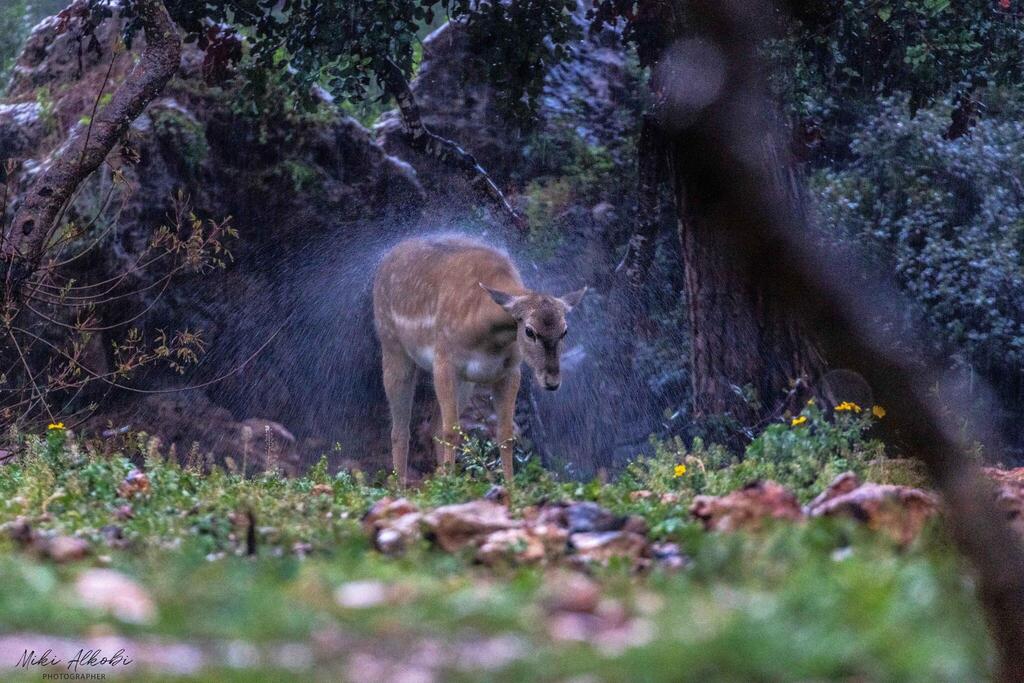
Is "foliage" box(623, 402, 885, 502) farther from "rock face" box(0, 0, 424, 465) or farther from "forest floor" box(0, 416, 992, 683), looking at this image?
"rock face" box(0, 0, 424, 465)

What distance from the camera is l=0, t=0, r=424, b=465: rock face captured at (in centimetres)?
1246

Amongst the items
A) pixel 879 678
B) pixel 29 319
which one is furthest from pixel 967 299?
pixel 879 678

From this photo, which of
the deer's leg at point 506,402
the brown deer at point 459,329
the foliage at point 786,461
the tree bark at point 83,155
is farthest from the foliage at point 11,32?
the foliage at point 786,461

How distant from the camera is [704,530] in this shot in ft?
14.6

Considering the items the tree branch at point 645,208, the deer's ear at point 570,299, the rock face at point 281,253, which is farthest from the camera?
the rock face at point 281,253

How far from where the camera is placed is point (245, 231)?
1323 centimetres

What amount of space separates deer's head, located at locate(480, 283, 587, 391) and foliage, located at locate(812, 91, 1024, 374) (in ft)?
17.2

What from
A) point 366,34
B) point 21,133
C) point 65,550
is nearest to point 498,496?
point 65,550

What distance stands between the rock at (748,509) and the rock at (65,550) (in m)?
2.09

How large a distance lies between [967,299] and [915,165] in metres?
1.86

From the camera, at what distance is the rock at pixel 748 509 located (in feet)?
14.4

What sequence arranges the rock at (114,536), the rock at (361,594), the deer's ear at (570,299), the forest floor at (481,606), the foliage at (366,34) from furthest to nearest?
the deer's ear at (570,299) → the foliage at (366,34) → the rock at (114,536) → the rock at (361,594) → the forest floor at (481,606)

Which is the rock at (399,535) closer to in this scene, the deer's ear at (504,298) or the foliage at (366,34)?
the deer's ear at (504,298)

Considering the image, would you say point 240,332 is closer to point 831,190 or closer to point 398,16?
point 398,16
